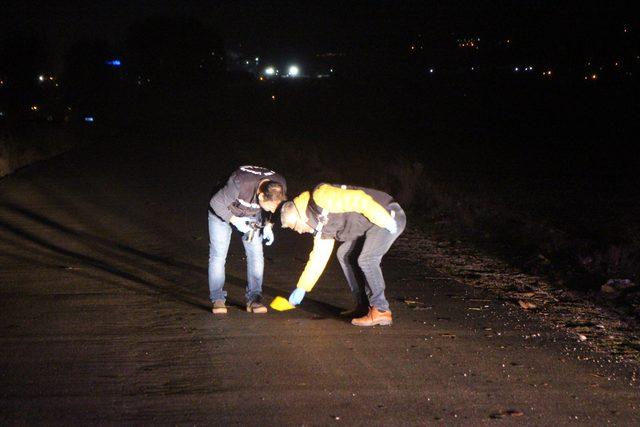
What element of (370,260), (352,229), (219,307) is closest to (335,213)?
(352,229)

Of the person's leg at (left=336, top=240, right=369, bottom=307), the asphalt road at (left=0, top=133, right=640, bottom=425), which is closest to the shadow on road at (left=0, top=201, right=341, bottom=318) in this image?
the asphalt road at (left=0, top=133, right=640, bottom=425)

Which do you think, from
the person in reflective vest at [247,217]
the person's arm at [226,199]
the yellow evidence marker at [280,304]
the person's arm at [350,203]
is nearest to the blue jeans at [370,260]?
the person's arm at [350,203]

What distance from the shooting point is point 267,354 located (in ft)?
20.1

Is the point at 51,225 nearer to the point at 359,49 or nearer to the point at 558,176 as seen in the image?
the point at 558,176

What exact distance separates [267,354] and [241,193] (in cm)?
148

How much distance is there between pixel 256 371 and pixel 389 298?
108 inches

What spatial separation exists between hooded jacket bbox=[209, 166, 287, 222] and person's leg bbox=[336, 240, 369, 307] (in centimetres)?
82

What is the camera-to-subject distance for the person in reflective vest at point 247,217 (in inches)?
257

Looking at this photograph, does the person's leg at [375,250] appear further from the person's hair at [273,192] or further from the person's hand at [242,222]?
the person's hand at [242,222]

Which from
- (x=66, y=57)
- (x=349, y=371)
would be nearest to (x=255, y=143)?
(x=349, y=371)

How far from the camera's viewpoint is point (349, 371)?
5.73 metres

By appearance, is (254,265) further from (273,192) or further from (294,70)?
(294,70)

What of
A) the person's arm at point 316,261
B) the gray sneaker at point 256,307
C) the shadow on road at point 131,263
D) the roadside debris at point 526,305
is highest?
the person's arm at point 316,261

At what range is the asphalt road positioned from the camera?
16.4 ft
